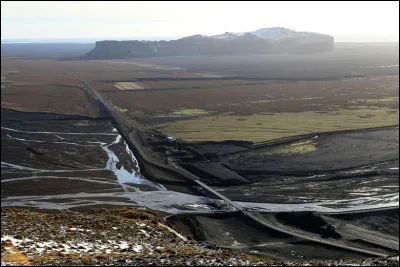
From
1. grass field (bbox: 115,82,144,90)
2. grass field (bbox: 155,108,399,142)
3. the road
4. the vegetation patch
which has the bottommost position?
the road

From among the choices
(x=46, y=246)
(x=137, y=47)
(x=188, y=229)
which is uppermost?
(x=137, y=47)

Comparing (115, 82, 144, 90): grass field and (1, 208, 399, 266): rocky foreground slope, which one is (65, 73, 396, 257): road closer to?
(1, 208, 399, 266): rocky foreground slope

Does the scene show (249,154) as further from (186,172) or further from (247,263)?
(247,263)

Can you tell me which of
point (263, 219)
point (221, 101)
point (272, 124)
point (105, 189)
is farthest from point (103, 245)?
point (221, 101)

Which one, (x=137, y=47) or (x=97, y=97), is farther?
(x=137, y=47)

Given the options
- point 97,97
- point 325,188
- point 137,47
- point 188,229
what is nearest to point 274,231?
point 188,229

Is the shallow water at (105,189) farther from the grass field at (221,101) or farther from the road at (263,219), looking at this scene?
the grass field at (221,101)

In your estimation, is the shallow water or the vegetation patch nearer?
the shallow water

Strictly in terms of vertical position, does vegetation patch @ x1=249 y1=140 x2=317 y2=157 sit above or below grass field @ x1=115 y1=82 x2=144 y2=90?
below

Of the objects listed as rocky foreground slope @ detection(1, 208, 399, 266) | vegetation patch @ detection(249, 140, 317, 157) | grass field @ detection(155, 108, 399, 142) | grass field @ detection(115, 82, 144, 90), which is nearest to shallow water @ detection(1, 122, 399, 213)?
rocky foreground slope @ detection(1, 208, 399, 266)

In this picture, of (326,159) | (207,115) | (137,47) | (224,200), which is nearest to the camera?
(224,200)
